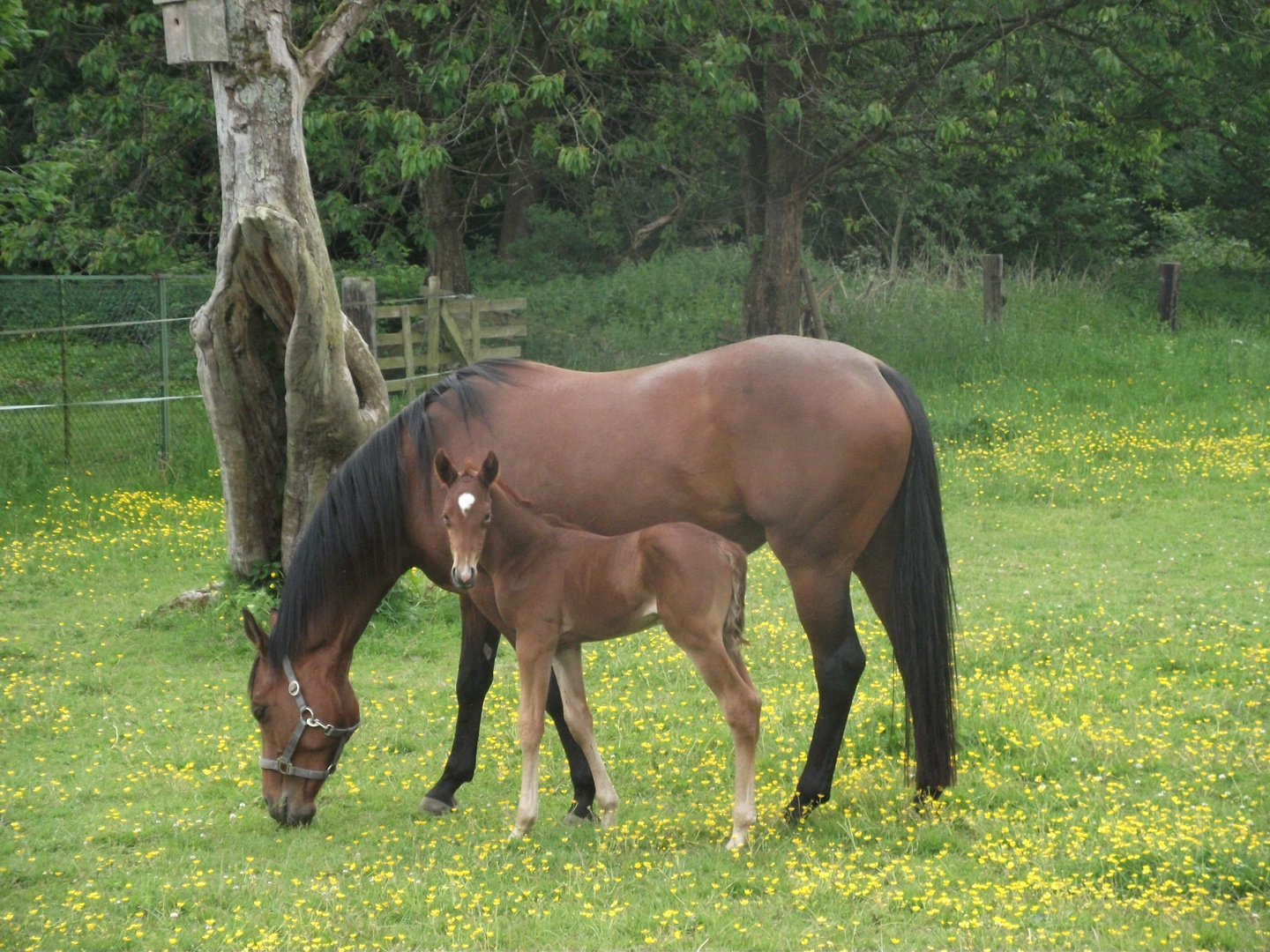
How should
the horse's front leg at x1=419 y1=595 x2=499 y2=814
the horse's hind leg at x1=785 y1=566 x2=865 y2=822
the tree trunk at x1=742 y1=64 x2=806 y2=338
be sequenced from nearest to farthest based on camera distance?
the horse's hind leg at x1=785 y1=566 x2=865 y2=822 → the horse's front leg at x1=419 y1=595 x2=499 y2=814 → the tree trunk at x1=742 y1=64 x2=806 y2=338

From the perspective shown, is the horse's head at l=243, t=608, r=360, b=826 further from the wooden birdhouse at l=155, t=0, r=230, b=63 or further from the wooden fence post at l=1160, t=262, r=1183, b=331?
the wooden fence post at l=1160, t=262, r=1183, b=331

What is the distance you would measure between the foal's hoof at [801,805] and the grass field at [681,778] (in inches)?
3.0

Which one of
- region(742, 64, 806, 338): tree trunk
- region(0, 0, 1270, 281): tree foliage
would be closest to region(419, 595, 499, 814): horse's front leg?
region(0, 0, 1270, 281): tree foliage

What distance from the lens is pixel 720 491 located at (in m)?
5.38

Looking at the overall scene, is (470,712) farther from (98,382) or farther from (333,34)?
(98,382)

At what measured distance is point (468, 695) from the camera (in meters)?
5.73

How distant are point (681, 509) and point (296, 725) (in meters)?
1.81

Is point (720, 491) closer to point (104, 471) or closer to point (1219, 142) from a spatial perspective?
point (104, 471)

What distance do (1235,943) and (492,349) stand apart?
12.9 metres

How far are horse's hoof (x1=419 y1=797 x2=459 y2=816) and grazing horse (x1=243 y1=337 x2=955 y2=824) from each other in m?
0.01

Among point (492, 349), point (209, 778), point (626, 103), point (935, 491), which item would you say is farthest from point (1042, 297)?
point (209, 778)

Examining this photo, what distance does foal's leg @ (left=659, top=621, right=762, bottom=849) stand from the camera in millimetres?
4711

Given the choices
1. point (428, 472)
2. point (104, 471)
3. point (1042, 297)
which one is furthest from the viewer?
point (1042, 297)

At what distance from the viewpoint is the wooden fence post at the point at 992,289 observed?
651 inches
